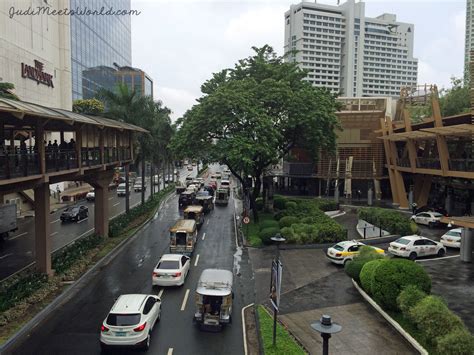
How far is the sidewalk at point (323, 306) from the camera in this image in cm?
1577

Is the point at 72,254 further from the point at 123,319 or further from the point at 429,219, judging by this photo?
the point at 429,219

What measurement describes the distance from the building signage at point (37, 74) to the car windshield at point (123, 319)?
1606 inches

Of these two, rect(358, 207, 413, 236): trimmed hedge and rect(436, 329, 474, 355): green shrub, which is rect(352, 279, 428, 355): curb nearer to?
rect(436, 329, 474, 355): green shrub

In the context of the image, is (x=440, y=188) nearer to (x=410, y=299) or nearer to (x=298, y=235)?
(x=298, y=235)

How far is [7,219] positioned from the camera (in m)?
33.4

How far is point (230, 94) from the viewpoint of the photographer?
36094 mm

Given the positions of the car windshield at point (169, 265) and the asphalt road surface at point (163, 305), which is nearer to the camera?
the asphalt road surface at point (163, 305)

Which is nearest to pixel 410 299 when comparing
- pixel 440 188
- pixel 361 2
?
pixel 440 188

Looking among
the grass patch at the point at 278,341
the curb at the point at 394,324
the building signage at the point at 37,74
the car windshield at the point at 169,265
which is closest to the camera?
the grass patch at the point at 278,341

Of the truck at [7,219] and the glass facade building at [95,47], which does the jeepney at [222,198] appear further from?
the glass facade building at [95,47]

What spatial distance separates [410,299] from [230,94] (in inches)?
927

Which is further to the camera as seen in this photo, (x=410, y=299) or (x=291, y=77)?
(x=291, y=77)

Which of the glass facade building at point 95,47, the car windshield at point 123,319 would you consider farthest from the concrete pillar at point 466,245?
the glass facade building at point 95,47

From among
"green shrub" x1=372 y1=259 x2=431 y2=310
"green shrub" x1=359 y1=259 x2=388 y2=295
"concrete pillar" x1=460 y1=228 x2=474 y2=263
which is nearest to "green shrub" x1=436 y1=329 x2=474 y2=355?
"green shrub" x1=372 y1=259 x2=431 y2=310
